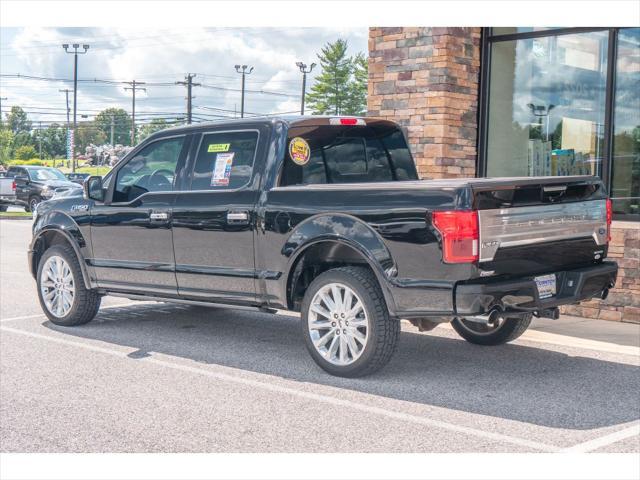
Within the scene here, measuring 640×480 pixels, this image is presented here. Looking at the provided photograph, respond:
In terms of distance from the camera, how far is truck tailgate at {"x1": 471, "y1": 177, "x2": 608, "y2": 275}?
235 inches

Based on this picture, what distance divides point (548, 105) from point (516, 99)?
19.7 inches

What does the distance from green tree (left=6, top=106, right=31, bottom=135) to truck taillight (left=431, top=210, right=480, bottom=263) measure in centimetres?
15616

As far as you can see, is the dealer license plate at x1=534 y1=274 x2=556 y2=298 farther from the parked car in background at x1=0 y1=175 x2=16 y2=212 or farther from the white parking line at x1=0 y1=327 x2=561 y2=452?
the parked car in background at x1=0 y1=175 x2=16 y2=212

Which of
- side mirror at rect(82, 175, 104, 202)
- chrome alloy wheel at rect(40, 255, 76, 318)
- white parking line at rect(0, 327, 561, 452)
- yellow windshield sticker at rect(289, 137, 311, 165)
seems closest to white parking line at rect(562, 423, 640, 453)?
white parking line at rect(0, 327, 561, 452)

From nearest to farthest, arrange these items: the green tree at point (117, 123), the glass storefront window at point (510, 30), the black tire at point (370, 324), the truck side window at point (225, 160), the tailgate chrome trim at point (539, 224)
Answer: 1. the tailgate chrome trim at point (539, 224)
2. the black tire at point (370, 324)
3. the truck side window at point (225, 160)
4. the glass storefront window at point (510, 30)
5. the green tree at point (117, 123)

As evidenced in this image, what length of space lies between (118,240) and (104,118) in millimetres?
138415

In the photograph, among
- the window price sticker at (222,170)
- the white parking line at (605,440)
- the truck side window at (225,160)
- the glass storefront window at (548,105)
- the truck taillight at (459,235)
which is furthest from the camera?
the glass storefront window at (548,105)

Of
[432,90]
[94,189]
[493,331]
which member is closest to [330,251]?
[493,331]

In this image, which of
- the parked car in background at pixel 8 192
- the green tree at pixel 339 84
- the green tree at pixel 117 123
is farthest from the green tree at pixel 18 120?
the parked car in background at pixel 8 192

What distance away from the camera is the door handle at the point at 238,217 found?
7.28m

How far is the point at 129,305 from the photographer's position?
1059 cm

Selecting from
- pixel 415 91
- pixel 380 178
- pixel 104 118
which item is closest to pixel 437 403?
pixel 380 178

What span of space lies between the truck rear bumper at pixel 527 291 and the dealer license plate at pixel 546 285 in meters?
0.03

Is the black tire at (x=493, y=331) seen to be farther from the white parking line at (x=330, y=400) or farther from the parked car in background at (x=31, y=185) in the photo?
the parked car in background at (x=31, y=185)
